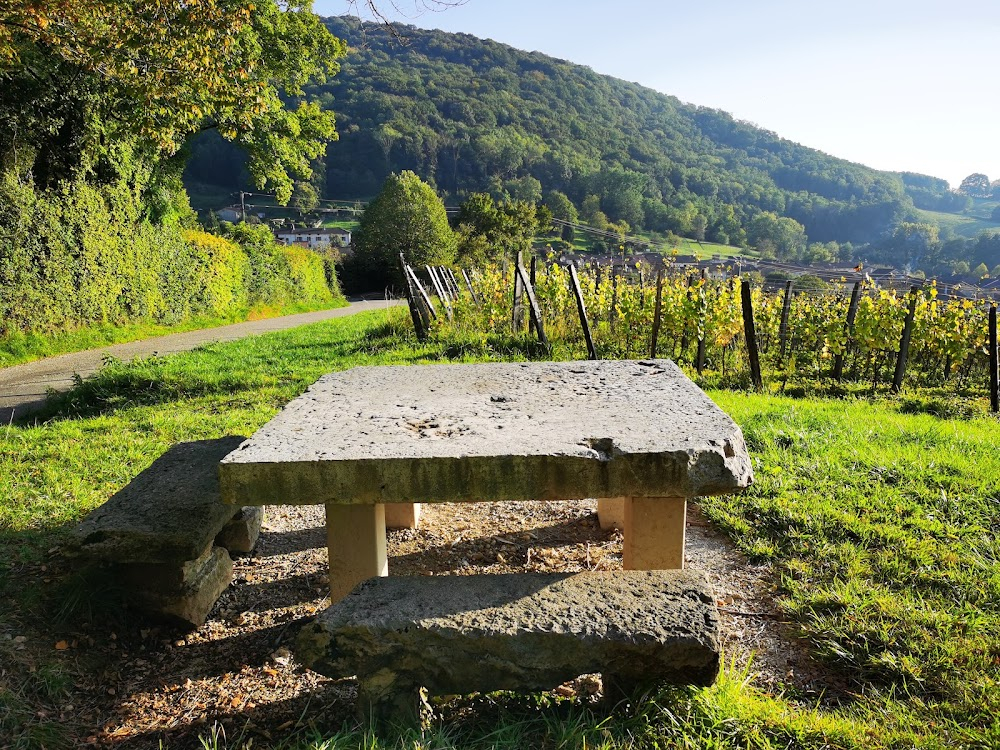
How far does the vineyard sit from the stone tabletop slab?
5772 mm

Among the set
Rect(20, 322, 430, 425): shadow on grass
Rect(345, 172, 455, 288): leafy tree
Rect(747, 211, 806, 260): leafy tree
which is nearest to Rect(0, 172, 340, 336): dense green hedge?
Rect(20, 322, 430, 425): shadow on grass

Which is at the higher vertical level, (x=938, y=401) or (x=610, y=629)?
(x=610, y=629)

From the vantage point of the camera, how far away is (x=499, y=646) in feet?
6.30

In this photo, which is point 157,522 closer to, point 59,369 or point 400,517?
point 400,517

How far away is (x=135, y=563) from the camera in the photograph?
285 centimetres

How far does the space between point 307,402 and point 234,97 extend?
4.90 metres

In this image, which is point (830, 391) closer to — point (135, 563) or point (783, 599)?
point (783, 599)

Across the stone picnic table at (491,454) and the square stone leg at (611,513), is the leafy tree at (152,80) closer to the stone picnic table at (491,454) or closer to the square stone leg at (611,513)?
the stone picnic table at (491,454)

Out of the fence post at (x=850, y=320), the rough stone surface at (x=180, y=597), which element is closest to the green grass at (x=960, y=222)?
the fence post at (x=850, y=320)

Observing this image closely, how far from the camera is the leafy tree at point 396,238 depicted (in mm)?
36969

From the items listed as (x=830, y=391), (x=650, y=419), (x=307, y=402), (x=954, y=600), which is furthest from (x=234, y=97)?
(x=830, y=391)

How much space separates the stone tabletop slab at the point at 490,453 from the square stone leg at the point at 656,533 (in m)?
0.37

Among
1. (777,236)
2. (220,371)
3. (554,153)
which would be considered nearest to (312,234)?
(554,153)

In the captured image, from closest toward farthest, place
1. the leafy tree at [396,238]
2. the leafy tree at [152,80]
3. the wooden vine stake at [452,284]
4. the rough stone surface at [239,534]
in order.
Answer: the rough stone surface at [239,534]
the leafy tree at [152,80]
the wooden vine stake at [452,284]
the leafy tree at [396,238]
